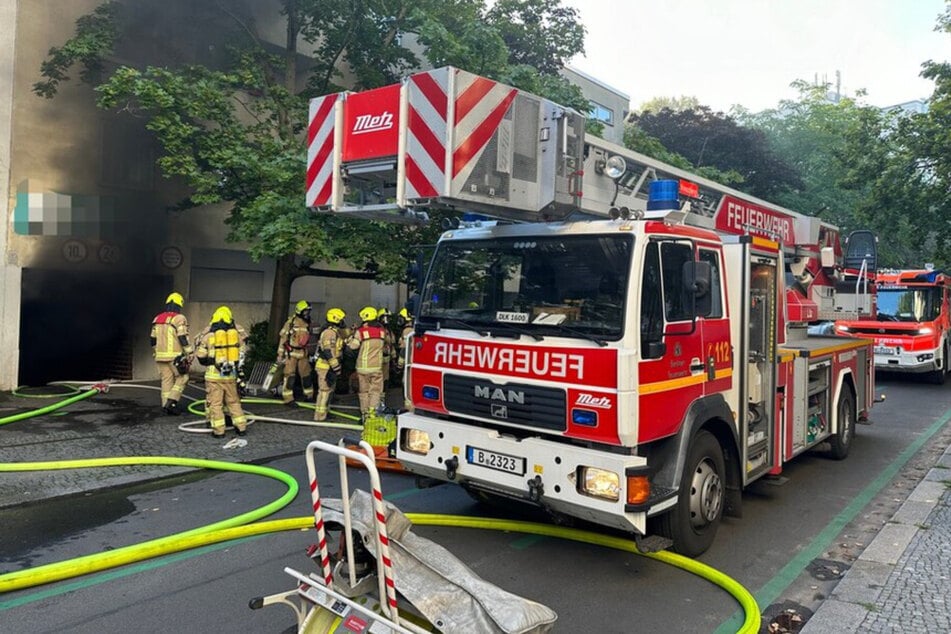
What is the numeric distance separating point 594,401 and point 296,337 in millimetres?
7729

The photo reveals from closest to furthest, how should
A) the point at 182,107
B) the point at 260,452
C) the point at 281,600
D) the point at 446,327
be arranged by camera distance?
the point at 281,600, the point at 446,327, the point at 260,452, the point at 182,107

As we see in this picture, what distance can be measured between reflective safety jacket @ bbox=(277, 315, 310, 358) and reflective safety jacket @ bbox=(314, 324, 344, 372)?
117 cm

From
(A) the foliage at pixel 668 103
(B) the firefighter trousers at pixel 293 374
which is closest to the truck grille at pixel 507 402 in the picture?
(B) the firefighter trousers at pixel 293 374

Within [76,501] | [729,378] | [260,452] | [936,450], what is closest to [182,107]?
[260,452]

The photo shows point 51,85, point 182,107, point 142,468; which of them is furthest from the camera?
point 51,85

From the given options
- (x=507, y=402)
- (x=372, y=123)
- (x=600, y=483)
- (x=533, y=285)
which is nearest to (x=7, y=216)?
(x=372, y=123)

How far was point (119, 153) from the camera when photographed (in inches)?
481

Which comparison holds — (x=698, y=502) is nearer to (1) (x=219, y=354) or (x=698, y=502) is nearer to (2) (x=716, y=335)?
(2) (x=716, y=335)

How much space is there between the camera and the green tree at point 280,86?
9.62 metres

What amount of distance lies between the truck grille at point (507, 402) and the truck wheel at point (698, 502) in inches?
38.0

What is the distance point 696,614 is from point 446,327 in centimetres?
249

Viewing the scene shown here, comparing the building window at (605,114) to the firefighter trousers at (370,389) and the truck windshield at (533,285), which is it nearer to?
the firefighter trousers at (370,389)

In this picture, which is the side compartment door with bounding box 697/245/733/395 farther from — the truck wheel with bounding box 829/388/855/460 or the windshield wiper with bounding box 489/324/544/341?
the truck wheel with bounding box 829/388/855/460

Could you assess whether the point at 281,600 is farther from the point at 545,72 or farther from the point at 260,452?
the point at 545,72
